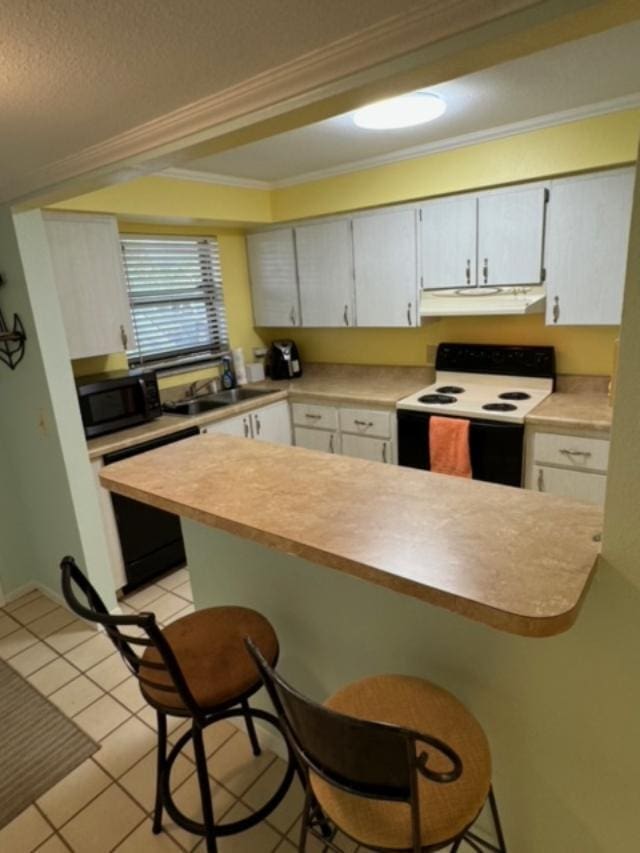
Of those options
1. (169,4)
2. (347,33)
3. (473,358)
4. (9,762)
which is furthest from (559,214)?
(9,762)

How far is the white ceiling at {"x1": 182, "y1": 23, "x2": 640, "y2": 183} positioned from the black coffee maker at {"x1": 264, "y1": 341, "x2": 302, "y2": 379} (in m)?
1.31

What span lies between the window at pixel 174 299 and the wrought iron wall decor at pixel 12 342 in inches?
36.6

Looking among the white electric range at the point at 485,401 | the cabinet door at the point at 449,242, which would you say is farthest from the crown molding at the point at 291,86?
the white electric range at the point at 485,401

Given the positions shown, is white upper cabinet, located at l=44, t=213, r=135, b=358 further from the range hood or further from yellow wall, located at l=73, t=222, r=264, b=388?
the range hood

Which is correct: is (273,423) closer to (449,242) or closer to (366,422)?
(366,422)

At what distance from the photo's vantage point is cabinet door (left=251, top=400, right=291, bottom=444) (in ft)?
11.9

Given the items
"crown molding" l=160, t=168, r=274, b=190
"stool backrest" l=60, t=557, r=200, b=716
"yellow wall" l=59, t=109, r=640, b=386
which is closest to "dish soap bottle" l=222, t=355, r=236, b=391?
"yellow wall" l=59, t=109, r=640, b=386

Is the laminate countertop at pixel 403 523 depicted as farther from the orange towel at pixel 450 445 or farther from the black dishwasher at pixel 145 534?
the orange towel at pixel 450 445

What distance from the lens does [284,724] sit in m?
1.07

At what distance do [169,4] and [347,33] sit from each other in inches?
13.2

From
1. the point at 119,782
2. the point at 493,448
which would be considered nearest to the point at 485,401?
the point at 493,448

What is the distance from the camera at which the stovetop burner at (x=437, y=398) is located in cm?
321

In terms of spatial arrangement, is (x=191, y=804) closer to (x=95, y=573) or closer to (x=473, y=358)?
(x=95, y=573)

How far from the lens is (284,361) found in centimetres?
420
